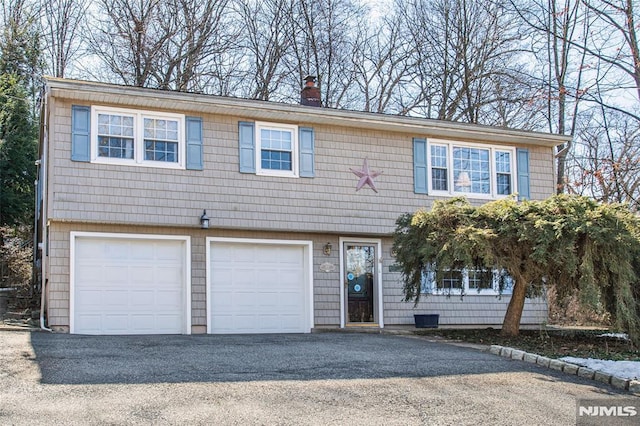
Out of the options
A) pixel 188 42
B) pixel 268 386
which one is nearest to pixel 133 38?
pixel 188 42

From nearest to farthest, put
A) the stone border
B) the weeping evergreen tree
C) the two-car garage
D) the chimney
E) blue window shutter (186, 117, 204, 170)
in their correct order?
1. the stone border
2. the weeping evergreen tree
3. the two-car garage
4. blue window shutter (186, 117, 204, 170)
5. the chimney

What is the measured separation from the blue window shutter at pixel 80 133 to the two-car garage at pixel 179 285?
1463mm

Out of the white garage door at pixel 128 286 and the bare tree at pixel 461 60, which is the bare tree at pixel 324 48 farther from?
the white garage door at pixel 128 286

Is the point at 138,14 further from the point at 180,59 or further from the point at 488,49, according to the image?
the point at 488,49

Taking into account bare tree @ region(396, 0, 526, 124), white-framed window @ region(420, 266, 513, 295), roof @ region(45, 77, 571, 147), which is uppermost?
bare tree @ region(396, 0, 526, 124)

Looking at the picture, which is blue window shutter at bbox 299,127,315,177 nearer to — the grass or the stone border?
the grass

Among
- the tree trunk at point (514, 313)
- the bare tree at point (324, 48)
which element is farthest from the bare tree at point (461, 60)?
the tree trunk at point (514, 313)

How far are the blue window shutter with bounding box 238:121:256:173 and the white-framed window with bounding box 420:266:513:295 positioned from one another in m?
4.06

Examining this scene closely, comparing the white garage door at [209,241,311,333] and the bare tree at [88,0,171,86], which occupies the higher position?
the bare tree at [88,0,171,86]

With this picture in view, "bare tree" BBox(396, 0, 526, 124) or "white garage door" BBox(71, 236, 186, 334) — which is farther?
"bare tree" BBox(396, 0, 526, 124)

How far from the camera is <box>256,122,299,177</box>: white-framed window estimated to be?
14328 millimetres

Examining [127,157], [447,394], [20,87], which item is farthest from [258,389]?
[20,87]

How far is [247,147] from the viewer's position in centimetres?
1416

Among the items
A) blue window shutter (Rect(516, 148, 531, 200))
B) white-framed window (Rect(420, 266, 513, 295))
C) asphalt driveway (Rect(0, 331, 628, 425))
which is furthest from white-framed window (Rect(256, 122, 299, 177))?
blue window shutter (Rect(516, 148, 531, 200))
